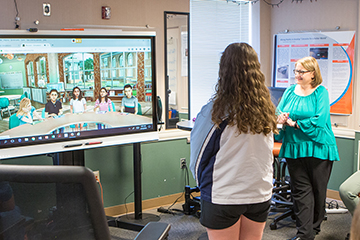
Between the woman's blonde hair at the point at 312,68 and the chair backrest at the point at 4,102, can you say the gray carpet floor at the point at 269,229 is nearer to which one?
the woman's blonde hair at the point at 312,68

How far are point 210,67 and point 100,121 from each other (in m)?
1.51

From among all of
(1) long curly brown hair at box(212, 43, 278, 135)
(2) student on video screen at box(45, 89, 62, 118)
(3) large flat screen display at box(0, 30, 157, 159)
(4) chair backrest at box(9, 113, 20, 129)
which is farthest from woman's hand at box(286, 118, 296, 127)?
(4) chair backrest at box(9, 113, 20, 129)

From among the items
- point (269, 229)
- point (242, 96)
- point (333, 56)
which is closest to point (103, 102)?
point (242, 96)

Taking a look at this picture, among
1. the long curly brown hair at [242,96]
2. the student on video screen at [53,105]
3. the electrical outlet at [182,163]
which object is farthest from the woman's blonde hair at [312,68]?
the student on video screen at [53,105]

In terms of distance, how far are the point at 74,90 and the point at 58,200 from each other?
1732mm

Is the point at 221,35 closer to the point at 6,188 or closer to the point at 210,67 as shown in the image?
the point at 210,67

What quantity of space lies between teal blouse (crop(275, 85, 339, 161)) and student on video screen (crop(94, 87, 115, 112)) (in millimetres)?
1371

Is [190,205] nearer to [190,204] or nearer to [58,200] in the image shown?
[190,204]

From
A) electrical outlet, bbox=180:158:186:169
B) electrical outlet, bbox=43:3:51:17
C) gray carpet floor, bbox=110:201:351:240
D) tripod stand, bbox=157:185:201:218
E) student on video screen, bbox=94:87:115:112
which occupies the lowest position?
gray carpet floor, bbox=110:201:351:240

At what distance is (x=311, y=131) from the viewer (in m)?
2.69

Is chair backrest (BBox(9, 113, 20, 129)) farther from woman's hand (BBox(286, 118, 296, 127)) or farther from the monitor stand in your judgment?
woman's hand (BBox(286, 118, 296, 127))

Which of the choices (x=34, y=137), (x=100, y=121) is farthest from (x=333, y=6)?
(x=34, y=137)

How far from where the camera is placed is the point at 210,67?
3887 millimetres

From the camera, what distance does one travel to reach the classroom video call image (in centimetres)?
250
